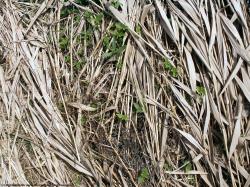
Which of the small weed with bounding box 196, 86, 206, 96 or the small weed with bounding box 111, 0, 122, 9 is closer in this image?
the small weed with bounding box 196, 86, 206, 96

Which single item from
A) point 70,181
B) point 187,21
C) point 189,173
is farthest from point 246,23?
point 70,181

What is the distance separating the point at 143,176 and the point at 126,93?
0.51 metres

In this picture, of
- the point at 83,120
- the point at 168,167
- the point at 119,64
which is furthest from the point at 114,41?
A: the point at 168,167

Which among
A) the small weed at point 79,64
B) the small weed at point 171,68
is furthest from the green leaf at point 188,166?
the small weed at point 79,64

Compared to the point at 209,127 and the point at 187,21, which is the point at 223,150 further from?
the point at 187,21

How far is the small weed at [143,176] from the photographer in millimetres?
2626

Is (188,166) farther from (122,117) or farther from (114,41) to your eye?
(114,41)

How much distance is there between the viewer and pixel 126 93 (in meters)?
2.69

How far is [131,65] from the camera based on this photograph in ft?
8.80

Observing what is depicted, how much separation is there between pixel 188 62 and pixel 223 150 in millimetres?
555

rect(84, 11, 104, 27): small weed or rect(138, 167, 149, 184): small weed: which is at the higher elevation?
rect(84, 11, 104, 27): small weed

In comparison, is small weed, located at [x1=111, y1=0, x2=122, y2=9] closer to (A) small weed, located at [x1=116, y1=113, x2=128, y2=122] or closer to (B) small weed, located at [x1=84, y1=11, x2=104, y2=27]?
(B) small weed, located at [x1=84, y1=11, x2=104, y2=27]

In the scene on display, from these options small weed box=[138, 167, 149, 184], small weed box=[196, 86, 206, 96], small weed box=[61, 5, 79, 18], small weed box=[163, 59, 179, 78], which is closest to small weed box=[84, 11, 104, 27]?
small weed box=[61, 5, 79, 18]

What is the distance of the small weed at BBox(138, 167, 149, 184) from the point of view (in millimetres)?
2626
